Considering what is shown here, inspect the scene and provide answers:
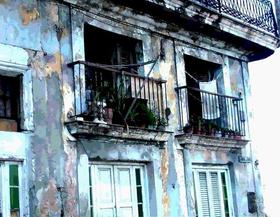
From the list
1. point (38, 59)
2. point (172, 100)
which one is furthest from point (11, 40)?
point (172, 100)

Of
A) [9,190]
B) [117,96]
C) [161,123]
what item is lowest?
[9,190]

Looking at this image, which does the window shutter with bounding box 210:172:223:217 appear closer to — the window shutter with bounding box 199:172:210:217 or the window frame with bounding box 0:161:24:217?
the window shutter with bounding box 199:172:210:217

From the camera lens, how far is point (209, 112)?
1248 centimetres

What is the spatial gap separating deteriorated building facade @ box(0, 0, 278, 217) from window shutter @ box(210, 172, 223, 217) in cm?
3

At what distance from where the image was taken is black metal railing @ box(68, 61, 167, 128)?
372 inches

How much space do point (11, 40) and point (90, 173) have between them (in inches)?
101

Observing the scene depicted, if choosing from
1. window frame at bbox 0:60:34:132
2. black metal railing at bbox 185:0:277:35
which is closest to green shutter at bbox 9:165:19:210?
window frame at bbox 0:60:34:132

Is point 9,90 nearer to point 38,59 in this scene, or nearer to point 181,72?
point 38,59

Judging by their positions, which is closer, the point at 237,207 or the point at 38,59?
the point at 38,59

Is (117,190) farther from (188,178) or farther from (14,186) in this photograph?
(14,186)

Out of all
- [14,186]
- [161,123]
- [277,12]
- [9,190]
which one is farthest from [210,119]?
[9,190]

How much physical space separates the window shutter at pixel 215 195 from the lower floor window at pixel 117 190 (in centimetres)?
215

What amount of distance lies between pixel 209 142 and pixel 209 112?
0.94m

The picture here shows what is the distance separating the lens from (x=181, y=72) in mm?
11859
